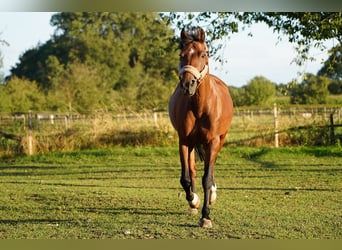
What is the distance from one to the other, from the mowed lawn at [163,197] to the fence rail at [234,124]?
1.21 m

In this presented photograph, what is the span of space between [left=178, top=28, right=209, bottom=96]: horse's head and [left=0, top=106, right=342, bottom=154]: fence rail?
8844 mm

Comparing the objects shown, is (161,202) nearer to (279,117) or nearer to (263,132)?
(263,132)

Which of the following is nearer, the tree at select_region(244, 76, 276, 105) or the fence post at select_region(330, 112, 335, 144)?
the fence post at select_region(330, 112, 335, 144)

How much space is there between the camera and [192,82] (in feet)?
14.1

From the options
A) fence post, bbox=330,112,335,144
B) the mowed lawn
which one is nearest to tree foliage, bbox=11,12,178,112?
fence post, bbox=330,112,335,144

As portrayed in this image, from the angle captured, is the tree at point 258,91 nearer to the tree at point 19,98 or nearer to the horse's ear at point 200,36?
the tree at point 19,98

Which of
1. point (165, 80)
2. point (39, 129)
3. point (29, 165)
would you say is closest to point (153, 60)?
point (165, 80)

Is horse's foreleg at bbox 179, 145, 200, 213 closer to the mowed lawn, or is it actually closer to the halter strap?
the mowed lawn

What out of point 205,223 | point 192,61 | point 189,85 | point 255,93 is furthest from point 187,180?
point 255,93

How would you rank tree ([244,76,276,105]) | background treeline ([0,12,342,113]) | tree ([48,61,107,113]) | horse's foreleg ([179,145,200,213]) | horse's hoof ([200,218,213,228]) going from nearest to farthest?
horse's hoof ([200,218,213,228]) → horse's foreleg ([179,145,200,213]) → tree ([244,76,276,105]) → tree ([48,61,107,113]) → background treeline ([0,12,342,113])

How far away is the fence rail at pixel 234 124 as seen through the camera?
13.3 m

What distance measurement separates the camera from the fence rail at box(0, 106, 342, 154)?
13.3m

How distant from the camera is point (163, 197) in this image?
22.2 ft

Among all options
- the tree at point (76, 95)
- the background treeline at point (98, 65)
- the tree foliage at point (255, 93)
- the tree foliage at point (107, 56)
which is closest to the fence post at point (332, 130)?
the tree foliage at point (255, 93)
